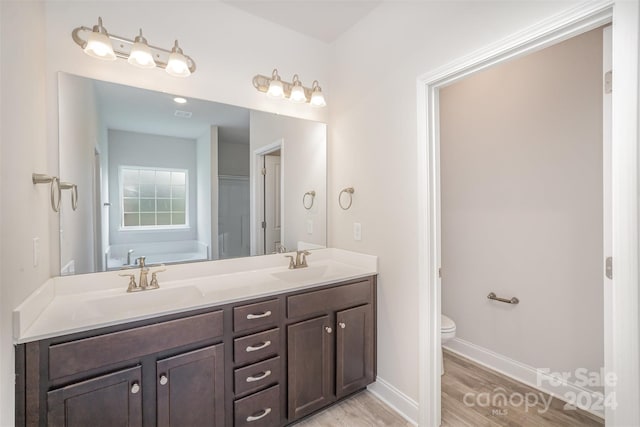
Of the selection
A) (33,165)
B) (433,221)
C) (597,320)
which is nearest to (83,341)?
(33,165)

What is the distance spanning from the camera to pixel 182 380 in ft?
4.29

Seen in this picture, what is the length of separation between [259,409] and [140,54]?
2004 millimetres

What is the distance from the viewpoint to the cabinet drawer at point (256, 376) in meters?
1.46

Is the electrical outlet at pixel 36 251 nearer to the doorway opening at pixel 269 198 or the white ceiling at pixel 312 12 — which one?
the doorway opening at pixel 269 198

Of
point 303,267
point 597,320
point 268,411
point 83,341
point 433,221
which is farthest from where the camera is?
point 303,267

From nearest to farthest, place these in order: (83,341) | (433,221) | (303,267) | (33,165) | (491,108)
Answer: (83,341)
(33,165)
(433,221)
(303,267)
(491,108)

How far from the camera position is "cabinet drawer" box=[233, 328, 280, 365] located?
4.78 feet

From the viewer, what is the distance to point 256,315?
1517 millimetres

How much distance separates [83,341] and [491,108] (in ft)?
9.87

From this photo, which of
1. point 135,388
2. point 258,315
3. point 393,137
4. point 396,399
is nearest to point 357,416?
point 396,399

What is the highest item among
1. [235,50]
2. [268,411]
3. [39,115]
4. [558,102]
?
[235,50]

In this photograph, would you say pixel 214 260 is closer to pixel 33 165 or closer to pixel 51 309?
pixel 51 309

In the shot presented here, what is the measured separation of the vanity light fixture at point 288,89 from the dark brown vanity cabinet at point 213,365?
139 centimetres

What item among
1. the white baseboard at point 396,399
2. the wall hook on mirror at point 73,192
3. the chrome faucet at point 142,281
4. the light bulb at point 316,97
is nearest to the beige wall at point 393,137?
the white baseboard at point 396,399
